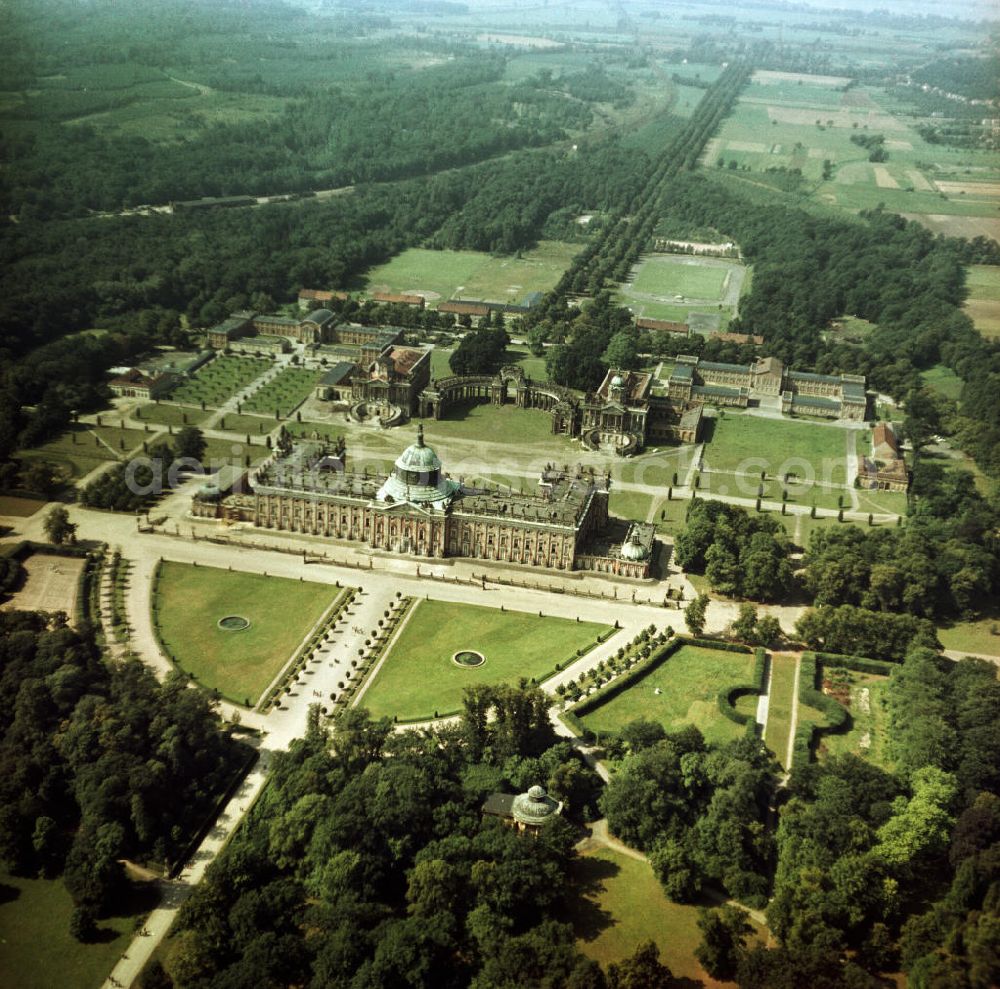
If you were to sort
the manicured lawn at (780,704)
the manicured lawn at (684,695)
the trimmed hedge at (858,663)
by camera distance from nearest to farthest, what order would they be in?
1. the manicured lawn at (780,704)
2. the manicured lawn at (684,695)
3. the trimmed hedge at (858,663)

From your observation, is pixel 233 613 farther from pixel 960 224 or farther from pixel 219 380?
pixel 960 224

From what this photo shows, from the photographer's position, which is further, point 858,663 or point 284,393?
point 284,393

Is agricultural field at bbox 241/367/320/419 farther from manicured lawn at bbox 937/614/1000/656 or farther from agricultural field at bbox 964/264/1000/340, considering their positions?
agricultural field at bbox 964/264/1000/340

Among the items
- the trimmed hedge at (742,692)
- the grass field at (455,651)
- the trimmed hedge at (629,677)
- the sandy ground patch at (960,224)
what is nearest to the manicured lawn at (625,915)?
the trimmed hedge at (629,677)

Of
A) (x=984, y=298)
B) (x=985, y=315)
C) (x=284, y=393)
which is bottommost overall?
(x=985, y=315)

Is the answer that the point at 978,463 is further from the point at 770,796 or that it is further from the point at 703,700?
the point at 770,796

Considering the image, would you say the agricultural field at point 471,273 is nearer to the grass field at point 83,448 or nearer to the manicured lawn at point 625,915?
the grass field at point 83,448

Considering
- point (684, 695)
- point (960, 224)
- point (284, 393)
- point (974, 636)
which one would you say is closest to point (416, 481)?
point (684, 695)

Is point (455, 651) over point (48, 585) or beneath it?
beneath
